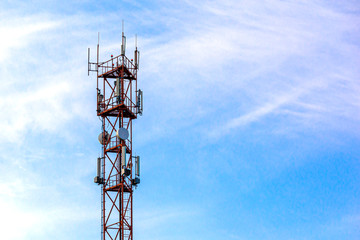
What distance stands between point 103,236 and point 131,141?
1358cm

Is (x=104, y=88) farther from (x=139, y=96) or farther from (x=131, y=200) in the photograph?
(x=131, y=200)

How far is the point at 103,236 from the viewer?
432ft

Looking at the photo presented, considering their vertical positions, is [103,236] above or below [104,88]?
below

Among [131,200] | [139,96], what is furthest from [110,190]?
[139,96]

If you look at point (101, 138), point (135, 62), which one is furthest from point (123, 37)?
point (101, 138)

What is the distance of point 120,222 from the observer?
132375 mm

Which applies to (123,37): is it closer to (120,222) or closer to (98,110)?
(98,110)

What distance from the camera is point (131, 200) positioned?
133625mm

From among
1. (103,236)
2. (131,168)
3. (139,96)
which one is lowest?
(103,236)

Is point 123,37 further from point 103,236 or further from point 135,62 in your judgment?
point 103,236

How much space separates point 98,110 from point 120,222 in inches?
616

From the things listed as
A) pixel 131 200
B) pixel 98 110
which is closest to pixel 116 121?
pixel 98 110

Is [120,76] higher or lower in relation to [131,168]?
higher

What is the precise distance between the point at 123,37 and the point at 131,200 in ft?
75.8
